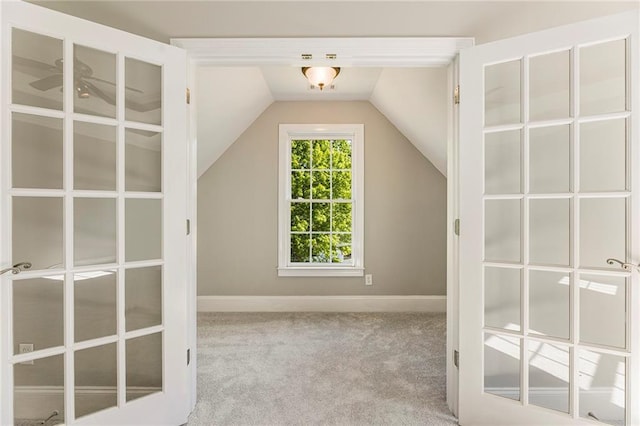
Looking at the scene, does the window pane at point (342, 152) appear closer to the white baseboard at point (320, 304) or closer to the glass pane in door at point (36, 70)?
the white baseboard at point (320, 304)

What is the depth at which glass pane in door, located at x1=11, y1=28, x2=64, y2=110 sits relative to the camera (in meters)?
1.39

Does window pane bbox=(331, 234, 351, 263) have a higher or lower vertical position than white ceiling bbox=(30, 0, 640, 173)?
lower

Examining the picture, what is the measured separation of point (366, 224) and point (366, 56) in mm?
2155

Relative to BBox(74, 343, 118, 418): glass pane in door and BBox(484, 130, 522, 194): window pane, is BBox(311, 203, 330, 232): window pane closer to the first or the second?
BBox(484, 130, 522, 194): window pane

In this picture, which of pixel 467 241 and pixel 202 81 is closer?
pixel 467 241

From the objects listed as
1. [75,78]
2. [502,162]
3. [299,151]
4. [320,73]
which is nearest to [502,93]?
[502,162]

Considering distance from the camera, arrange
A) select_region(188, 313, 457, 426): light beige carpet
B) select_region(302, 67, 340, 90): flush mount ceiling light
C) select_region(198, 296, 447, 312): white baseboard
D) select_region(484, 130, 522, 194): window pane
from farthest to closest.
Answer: select_region(198, 296, 447, 312): white baseboard → select_region(302, 67, 340, 90): flush mount ceiling light → select_region(188, 313, 457, 426): light beige carpet → select_region(484, 130, 522, 194): window pane

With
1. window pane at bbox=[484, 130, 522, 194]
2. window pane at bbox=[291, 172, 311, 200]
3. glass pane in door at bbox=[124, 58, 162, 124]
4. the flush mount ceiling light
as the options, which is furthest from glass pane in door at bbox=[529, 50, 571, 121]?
window pane at bbox=[291, 172, 311, 200]

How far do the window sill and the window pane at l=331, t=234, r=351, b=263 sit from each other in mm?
166

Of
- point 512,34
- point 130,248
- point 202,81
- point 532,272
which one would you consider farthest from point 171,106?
point 532,272

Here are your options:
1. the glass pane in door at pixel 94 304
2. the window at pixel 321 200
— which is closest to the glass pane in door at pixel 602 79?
the window at pixel 321 200

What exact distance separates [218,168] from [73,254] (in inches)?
89.1

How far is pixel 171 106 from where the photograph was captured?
64.4 inches

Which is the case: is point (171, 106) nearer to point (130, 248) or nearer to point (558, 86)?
point (130, 248)
